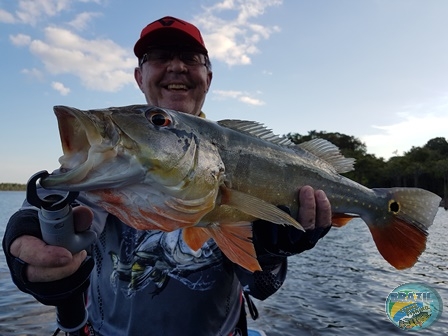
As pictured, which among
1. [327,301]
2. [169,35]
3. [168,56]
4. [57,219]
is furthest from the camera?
[327,301]

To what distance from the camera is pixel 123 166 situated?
1994 mm

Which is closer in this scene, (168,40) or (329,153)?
(329,153)

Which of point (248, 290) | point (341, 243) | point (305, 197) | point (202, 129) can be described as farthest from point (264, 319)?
point (341, 243)

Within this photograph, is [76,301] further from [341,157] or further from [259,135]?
[341,157]

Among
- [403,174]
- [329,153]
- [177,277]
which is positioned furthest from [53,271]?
[403,174]

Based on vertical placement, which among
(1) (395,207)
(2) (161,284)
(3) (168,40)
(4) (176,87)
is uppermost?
(3) (168,40)

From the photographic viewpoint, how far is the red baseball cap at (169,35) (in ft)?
13.0

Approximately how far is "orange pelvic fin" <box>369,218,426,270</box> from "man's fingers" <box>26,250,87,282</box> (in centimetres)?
243

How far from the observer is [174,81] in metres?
4.07

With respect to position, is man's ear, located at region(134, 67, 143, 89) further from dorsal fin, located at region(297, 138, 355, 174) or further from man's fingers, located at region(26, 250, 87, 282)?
man's fingers, located at region(26, 250, 87, 282)

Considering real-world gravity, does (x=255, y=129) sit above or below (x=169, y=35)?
below

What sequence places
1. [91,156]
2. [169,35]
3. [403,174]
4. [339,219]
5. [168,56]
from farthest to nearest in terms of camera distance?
[403,174]
[168,56]
[169,35]
[339,219]
[91,156]

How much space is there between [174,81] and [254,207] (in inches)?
82.7

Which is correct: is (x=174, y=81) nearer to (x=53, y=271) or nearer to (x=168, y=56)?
(x=168, y=56)
